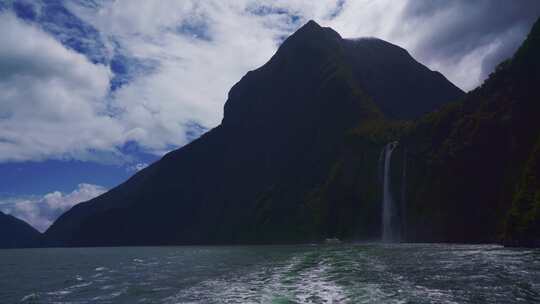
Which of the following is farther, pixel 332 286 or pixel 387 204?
pixel 387 204

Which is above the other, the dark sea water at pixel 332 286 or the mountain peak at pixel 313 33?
the mountain peak at pixel 313 33

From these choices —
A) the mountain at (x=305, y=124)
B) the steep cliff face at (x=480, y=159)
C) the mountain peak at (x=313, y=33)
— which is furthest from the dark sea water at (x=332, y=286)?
the mountain peak at (x=313, y=33)

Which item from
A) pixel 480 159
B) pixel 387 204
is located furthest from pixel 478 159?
pixel 387 204

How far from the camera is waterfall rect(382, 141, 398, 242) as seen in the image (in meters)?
87.0

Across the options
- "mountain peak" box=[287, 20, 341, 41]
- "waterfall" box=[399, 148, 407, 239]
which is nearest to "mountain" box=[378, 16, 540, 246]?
"waterfall" box=[399, 148, 407, 239]

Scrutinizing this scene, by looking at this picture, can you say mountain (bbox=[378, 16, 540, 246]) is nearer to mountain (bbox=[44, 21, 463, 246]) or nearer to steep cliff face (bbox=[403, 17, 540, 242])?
steep cliff face (bbox=[403, 17, 540, 242])

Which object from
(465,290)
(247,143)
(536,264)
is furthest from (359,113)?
(465,290)

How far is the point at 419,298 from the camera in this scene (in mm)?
18953

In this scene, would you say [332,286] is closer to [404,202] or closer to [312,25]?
[404,202]

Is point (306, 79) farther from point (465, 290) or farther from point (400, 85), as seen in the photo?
point (465, 290)

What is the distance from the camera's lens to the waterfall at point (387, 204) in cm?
8700

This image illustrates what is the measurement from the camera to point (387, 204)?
90.5 metres

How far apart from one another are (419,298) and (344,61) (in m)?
159

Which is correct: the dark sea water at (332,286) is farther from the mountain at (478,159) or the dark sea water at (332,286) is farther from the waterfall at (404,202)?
the waterfall at (404,202)
